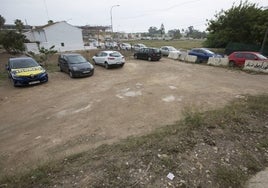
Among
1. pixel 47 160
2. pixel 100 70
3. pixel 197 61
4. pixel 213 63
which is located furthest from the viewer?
pixel 197 61

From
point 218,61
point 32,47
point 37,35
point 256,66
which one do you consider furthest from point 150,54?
point 37,35

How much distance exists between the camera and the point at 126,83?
37.3ft

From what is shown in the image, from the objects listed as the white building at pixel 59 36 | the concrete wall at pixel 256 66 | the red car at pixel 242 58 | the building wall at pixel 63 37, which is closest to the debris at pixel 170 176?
the concrete wall at pixel 256 66

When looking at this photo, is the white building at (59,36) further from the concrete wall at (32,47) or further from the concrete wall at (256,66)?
the concrete wall at (256,66)

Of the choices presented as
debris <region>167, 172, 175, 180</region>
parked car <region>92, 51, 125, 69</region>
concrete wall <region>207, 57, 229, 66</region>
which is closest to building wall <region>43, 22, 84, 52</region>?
parked car <region>92, 51, 125, 69</region>

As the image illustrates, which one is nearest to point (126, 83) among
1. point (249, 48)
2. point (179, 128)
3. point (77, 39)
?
point (179, 128)

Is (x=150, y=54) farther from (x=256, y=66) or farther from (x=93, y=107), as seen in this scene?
(x=93, y=107)

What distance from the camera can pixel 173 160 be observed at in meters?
4.00

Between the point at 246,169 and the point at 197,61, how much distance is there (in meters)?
16.8

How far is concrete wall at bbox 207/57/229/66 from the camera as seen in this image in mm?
16453

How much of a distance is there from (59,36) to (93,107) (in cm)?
3491

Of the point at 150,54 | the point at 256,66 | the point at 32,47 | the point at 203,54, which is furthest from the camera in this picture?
the point at 32,47

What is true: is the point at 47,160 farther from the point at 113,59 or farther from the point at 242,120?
the point at 113,59

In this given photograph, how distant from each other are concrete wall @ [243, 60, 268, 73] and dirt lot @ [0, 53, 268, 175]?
4.32 feet
